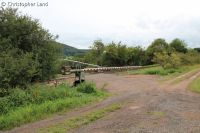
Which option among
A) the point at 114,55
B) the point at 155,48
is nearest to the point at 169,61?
the point at 114,55

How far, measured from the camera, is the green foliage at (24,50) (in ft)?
46.7

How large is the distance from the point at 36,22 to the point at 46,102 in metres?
5.65

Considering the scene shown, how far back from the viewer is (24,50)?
1692 cm

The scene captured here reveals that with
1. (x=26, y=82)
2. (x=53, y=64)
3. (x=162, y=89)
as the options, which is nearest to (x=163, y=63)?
(x=162, y=89)

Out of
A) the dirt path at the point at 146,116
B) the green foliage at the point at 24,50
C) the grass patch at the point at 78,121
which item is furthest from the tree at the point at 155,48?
the grass patch at the point at 78,121

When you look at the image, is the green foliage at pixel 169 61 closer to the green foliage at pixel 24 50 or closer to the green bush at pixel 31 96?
the green foliage at pixel 24 50

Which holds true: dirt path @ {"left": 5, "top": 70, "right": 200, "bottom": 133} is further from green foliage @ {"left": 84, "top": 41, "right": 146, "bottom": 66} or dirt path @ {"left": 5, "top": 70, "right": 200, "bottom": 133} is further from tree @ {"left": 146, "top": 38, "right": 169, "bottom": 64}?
tree @ {"left": 146, "top": 38, "right": 169, "bottom": 64}

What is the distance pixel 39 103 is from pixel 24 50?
455cm

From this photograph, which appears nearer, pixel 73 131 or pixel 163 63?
pixel 73 131

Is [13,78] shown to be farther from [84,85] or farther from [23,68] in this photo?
[84,85]

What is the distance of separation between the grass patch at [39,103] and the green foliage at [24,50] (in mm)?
1077

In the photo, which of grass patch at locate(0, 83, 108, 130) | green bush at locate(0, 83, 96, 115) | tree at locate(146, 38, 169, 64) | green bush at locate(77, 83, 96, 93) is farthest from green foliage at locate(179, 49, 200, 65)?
green bush at locate(0, 83, 96, 115)

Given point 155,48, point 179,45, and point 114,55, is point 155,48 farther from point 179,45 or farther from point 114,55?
point 179,45

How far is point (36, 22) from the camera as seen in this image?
57.3 feet
